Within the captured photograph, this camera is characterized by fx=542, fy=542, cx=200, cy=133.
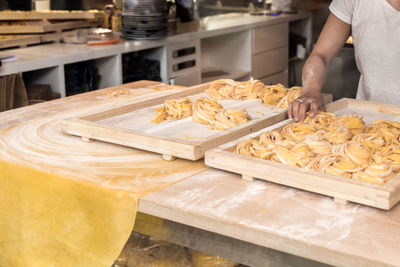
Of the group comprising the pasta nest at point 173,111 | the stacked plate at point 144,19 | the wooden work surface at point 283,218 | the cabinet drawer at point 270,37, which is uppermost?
the stacked plate at point 144,19

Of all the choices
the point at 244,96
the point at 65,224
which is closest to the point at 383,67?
the point at 244,96

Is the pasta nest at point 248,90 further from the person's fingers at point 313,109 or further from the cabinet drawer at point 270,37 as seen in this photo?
the cabinet drawer at point 270,37

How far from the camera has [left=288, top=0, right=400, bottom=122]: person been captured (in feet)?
7.54

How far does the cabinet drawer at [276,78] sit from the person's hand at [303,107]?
3.68 meters

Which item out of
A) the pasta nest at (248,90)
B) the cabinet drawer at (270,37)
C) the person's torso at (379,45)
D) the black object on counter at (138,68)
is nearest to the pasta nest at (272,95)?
the pasta nest at (248,90)

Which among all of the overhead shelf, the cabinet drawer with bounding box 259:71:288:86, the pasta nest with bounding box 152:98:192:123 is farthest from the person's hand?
the cabinet drawer with bounding box 259:71:288:86

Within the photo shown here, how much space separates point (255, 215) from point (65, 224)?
0.55m

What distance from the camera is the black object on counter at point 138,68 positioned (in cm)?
404

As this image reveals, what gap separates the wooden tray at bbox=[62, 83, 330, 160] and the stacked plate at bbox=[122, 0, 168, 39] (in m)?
1.94

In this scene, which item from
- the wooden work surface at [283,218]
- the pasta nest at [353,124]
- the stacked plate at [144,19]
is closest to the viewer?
the wooden work surface at [283,218]

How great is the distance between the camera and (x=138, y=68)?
4.12 metres

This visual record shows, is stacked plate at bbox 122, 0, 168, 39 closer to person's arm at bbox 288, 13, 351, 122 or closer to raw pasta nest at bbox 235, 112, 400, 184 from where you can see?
person's arm at bbox 288, 13, 351, 122

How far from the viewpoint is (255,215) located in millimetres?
1196

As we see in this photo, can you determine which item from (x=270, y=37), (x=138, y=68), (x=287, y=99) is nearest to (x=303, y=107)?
(x=287, y=99)
